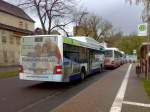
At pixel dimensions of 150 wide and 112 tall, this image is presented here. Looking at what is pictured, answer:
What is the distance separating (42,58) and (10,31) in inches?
1545

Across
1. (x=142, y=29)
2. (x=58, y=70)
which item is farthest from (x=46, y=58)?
(x=142, y=29)

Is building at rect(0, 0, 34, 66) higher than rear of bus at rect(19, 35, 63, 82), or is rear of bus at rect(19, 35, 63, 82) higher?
building at rect(0, 0, 34, 66)

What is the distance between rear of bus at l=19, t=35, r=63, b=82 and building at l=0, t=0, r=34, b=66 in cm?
3375

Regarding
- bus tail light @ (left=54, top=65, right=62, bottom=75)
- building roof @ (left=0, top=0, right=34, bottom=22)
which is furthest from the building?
bus tail light @ (left=54, top=65, right=62, bottom=75)

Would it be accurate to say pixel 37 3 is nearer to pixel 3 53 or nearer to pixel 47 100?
pixel 3 53

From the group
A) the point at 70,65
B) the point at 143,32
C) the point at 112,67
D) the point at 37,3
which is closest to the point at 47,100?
the point at 70,65

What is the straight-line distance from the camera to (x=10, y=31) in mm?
53594

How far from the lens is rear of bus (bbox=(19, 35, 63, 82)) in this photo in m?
15.5

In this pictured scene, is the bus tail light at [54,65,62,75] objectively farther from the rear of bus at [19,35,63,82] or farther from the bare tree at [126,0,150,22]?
the bare tree at [126,0,150,22]

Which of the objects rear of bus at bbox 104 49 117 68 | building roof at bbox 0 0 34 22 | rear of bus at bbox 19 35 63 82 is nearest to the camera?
rear of bus at bbox 19 35 63 82

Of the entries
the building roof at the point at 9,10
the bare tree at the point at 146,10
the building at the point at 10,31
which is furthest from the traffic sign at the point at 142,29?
the building roof at the point at 9,10

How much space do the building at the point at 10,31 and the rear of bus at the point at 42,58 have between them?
111 ft

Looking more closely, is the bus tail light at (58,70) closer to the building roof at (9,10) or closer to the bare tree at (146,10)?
the bare tree at (146,10)

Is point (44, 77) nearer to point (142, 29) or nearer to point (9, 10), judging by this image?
point (142, 29)
